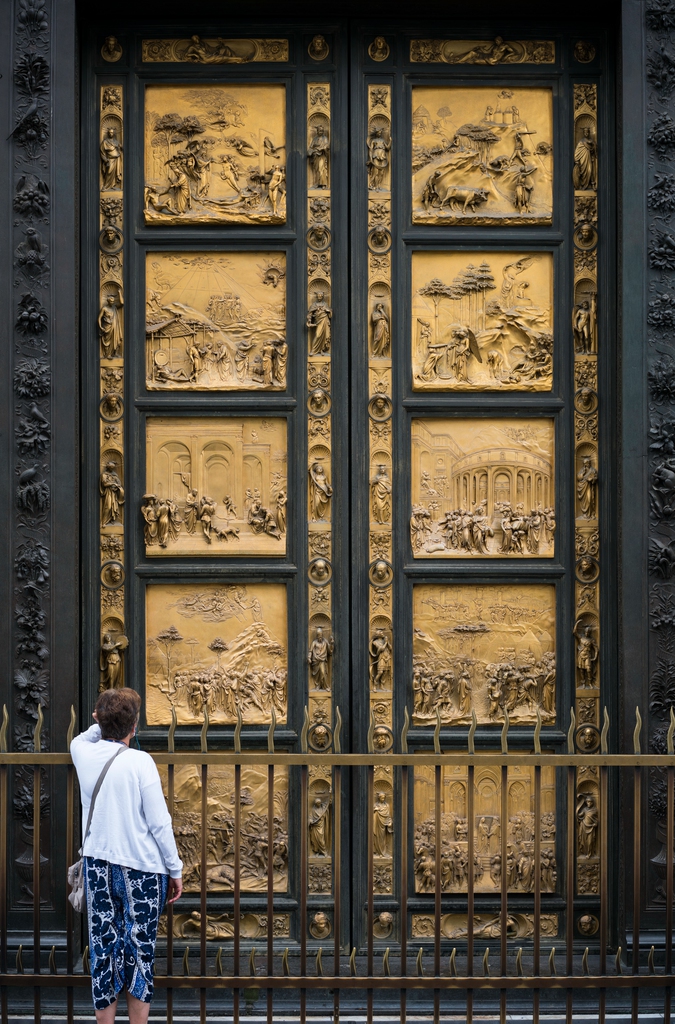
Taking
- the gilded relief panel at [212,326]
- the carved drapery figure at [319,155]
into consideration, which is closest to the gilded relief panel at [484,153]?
the carved drapery figure at [319,155]

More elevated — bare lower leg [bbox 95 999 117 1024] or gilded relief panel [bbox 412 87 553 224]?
gilded relief panel [bbox 412 87 553 224]

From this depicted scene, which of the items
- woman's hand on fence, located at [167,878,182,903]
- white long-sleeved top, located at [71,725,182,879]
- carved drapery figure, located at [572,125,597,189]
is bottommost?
woman's hand on fence, located at [167,878,182,903]

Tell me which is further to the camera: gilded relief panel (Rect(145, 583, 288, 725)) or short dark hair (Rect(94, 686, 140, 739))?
gilded relief panel (Rect(145, 583, 288, 725))

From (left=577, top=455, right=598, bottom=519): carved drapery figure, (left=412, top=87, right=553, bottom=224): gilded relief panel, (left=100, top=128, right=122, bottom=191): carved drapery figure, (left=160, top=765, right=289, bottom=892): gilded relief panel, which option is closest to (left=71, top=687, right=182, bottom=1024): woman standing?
(left=160, top=765, right=289, bottom=892): gilded relief panel

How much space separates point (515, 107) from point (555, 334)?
1503 mm

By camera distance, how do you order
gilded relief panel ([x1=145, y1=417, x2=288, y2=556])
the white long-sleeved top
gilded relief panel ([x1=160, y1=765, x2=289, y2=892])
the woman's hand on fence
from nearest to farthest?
the white long-sleeved top, the woman's hand on fence, gilded relief panel ([x1=160, y1=765, x2=289, y2=892]), gilded relief panel ([x1=145, y1=417, x2=288, y2=556])

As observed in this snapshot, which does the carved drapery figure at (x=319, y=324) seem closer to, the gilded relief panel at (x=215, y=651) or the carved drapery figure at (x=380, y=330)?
the carved drapery figure at (x=380, y=330)

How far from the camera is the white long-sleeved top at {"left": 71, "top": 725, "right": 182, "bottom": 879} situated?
4094 millimetres

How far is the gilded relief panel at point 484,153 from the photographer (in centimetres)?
631

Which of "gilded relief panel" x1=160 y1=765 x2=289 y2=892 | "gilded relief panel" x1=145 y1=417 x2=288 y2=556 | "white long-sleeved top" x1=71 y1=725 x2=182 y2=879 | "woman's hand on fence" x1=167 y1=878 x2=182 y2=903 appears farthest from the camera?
"gilded relief panel" x1=145 y1=417 x2=288 y2=556

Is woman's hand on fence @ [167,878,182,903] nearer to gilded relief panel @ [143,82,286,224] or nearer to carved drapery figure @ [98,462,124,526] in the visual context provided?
carved drapery figure @ [98,462,124,526]

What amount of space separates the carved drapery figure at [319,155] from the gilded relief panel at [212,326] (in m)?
0.63

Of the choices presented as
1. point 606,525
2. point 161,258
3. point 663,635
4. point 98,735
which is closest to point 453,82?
point 161,258

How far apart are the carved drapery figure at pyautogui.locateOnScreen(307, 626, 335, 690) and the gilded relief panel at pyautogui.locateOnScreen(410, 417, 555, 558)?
0.81m
